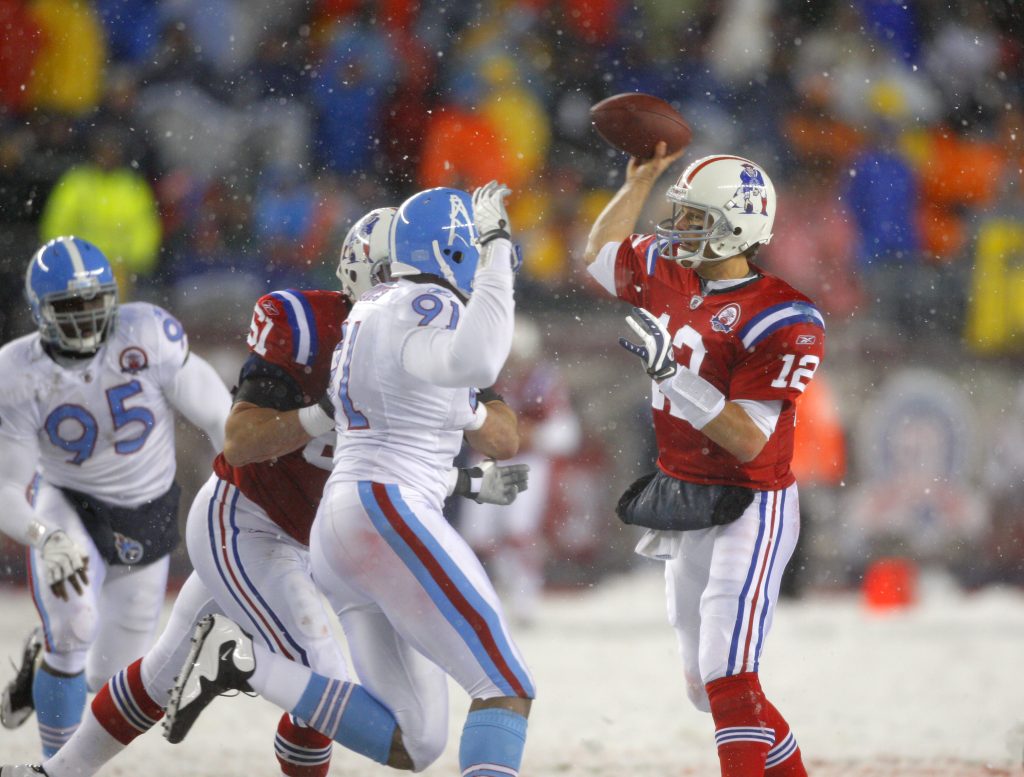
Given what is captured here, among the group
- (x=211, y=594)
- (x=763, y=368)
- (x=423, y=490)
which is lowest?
(x=211, y=594)

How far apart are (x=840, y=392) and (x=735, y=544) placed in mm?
4730

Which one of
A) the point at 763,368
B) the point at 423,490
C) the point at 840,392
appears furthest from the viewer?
the point at 840,392

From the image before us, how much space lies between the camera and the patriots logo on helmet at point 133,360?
4469mm

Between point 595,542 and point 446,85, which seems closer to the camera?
point 595,542

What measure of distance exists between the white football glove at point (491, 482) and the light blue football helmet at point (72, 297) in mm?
1280

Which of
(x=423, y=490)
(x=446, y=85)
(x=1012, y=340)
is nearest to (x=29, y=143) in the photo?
(x=446, y=85)

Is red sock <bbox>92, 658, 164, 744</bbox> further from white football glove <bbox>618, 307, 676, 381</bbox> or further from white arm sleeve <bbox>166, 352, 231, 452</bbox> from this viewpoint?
white football glove <bbox>618, 307, 676, 381</bbox>

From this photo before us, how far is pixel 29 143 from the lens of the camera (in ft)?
29.5

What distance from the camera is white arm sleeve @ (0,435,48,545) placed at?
13.7 ft

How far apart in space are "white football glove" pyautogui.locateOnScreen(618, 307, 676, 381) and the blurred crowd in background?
427 centimetres

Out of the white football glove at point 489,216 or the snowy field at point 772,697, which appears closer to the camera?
the white football glove at point 489,216

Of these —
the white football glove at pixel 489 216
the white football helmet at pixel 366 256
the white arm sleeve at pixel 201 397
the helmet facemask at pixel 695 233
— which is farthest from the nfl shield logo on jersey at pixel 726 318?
the white arm sleeve at pixel 201 397

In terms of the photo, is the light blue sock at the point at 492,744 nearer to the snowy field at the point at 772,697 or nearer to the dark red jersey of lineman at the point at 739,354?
the dark red jersey of lineman at the point at 739,354

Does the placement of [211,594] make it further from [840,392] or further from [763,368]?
[840,392]
